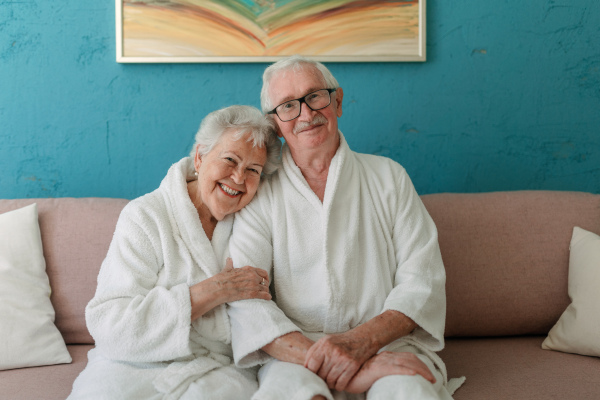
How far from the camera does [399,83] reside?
86.6 inches

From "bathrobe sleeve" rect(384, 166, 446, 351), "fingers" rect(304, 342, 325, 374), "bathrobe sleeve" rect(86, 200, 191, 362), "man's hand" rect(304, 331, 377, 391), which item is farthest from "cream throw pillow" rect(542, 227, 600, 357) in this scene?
"bathrobe sleeve" rect(86, 200, 191, 362)

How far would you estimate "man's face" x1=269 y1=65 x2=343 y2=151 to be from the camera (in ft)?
5.38

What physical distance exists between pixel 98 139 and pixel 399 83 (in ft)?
4.23

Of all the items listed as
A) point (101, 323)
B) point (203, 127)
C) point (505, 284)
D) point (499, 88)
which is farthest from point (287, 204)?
point (499, 88)

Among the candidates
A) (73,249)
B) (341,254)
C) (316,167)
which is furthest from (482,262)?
(73,249)

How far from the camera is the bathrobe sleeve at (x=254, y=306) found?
4.81 ft

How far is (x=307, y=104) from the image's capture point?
1640 mm

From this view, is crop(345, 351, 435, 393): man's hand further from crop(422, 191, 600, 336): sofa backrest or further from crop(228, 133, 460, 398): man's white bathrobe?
crop(422, 191, 600, 336): sofa backrest

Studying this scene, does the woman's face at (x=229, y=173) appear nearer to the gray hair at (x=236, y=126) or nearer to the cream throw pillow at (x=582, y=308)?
the gray hair at (x=236, y=126)

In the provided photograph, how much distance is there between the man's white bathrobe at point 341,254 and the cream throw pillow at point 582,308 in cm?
48

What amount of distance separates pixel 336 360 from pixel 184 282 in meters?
0.52

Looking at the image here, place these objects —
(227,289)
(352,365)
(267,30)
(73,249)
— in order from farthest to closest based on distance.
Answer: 1. (267,30)
2. (73,249)
3. (227,289)
4. (352,365)

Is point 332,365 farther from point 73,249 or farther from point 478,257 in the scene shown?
point 73,249

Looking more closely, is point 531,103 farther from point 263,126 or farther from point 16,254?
point 16,254
